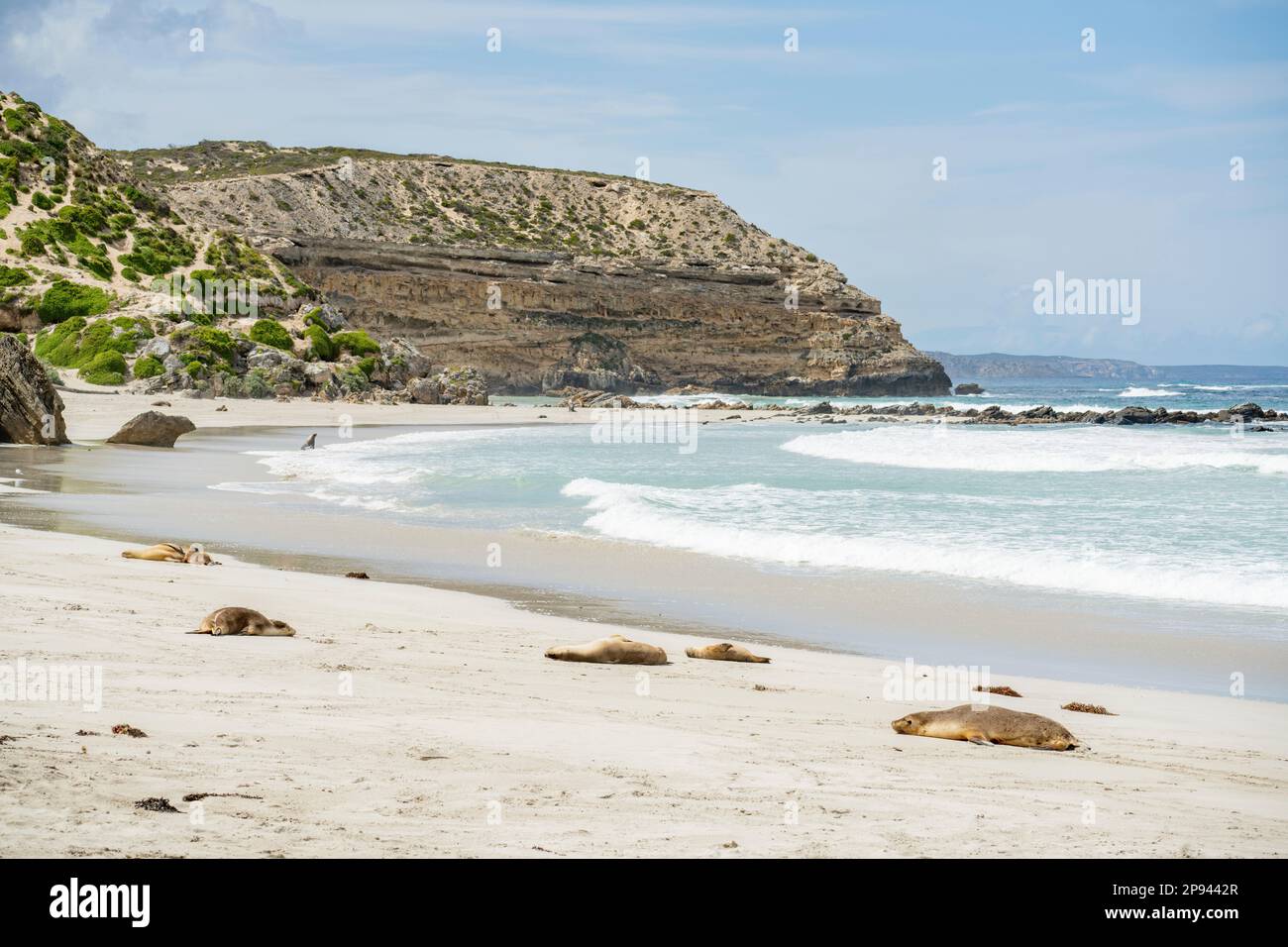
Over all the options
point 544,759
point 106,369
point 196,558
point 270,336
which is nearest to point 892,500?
point 196,558

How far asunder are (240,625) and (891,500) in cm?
1224

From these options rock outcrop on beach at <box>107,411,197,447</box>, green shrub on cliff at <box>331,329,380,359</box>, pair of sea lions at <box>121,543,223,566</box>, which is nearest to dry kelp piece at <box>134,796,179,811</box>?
pair of sea lions at <box>121,543,223,566</box>

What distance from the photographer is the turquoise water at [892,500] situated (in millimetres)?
13086

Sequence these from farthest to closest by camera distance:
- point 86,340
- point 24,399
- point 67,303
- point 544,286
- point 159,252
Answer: point 544,286
point 159,252
point 67,303
point 86,340
point 24,399

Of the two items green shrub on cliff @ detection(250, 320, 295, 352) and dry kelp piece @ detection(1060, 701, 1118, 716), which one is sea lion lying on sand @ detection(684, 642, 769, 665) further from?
green shrub on cliff @ detection(250, 320, 295, 352)

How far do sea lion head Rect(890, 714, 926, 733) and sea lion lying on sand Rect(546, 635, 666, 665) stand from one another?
7.15ft

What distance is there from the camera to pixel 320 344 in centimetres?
5419

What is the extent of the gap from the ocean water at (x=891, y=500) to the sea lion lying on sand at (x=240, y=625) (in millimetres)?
6500

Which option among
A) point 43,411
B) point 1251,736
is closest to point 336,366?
point 43,411

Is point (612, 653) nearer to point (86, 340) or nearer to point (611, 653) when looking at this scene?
point (611, 653)

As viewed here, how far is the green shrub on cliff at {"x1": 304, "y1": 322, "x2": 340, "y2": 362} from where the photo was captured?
5400 centimetres

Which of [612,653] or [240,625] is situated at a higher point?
[240,625]

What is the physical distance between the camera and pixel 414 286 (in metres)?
87.2
